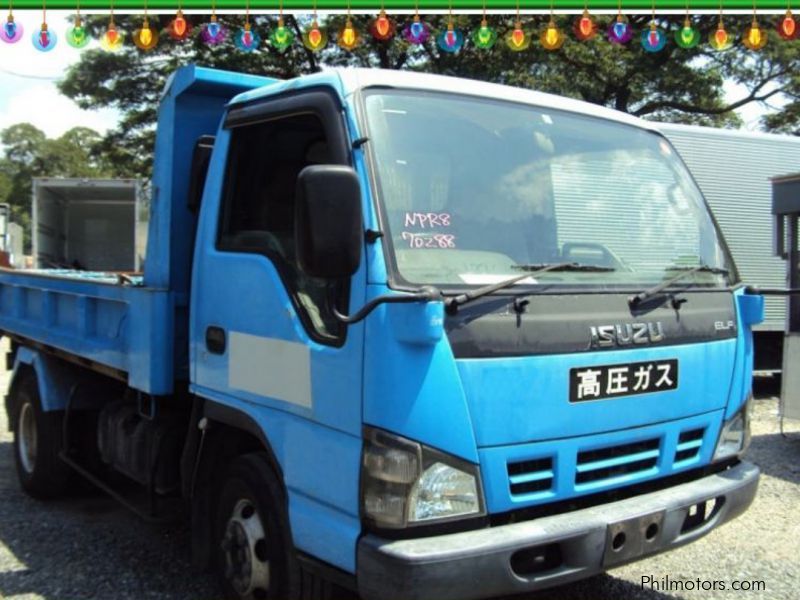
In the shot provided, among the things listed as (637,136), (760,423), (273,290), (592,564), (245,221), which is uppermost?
(637,136)

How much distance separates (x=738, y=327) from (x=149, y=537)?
363 centimetres

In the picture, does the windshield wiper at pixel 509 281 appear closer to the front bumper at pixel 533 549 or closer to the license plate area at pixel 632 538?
the front bumper at pixel 533 549

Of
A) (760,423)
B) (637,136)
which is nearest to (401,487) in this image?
(637,136)

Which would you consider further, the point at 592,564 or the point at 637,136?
the point at 637,136

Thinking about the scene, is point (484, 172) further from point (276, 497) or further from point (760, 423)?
point (760, 423)

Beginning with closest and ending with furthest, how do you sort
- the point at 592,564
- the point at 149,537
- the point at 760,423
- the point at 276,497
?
1. the point at 592,564
2. the point at 276,497
3. the point at 149,537
4. the point at 760,423

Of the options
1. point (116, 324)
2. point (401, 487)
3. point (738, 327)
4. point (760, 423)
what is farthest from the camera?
point (760, 423)

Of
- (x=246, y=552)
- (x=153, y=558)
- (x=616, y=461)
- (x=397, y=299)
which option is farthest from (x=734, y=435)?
(x=153, y=558)

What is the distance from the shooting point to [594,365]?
292cm

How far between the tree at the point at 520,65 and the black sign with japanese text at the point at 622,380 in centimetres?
1307

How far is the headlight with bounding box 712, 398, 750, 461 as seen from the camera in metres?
3.40

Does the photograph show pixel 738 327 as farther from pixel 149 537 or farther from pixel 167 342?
pixel 149 537

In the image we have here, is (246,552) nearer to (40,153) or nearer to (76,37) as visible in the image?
(76,37)

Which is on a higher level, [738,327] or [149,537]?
[738,327]
